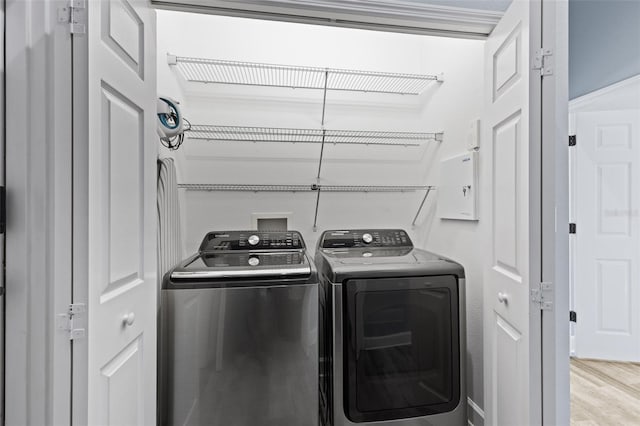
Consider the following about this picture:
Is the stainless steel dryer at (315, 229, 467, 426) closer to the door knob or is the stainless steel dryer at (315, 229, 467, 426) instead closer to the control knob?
the control knob

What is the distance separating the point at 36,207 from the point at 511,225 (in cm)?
154

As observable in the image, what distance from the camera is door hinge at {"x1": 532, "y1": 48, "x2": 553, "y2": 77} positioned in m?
1.06

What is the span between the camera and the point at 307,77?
2.22m

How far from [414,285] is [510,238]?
515mm

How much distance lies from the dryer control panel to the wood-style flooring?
1433 millimetres

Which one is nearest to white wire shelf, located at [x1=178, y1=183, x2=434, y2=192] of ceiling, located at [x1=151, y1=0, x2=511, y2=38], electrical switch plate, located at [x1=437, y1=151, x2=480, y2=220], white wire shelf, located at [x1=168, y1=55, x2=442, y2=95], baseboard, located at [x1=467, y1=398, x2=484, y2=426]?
electrical switch plate, located at [x1=437, y1=151, x2=480, y2=220]

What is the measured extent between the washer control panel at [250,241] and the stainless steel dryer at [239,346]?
1.72 ft

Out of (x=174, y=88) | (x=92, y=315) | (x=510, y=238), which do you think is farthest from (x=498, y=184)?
(x=174, y=88)

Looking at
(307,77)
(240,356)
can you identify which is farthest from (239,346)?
(307,77)

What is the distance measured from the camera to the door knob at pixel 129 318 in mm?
1046

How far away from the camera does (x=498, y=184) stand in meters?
1.34

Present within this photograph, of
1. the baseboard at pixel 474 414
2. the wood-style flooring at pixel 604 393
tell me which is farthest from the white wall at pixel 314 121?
the wood-style flooring at pixel 604 393

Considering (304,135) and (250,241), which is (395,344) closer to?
(250,241)

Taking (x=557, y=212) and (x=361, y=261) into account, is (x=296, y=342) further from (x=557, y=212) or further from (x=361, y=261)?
(x=557, y=212)
